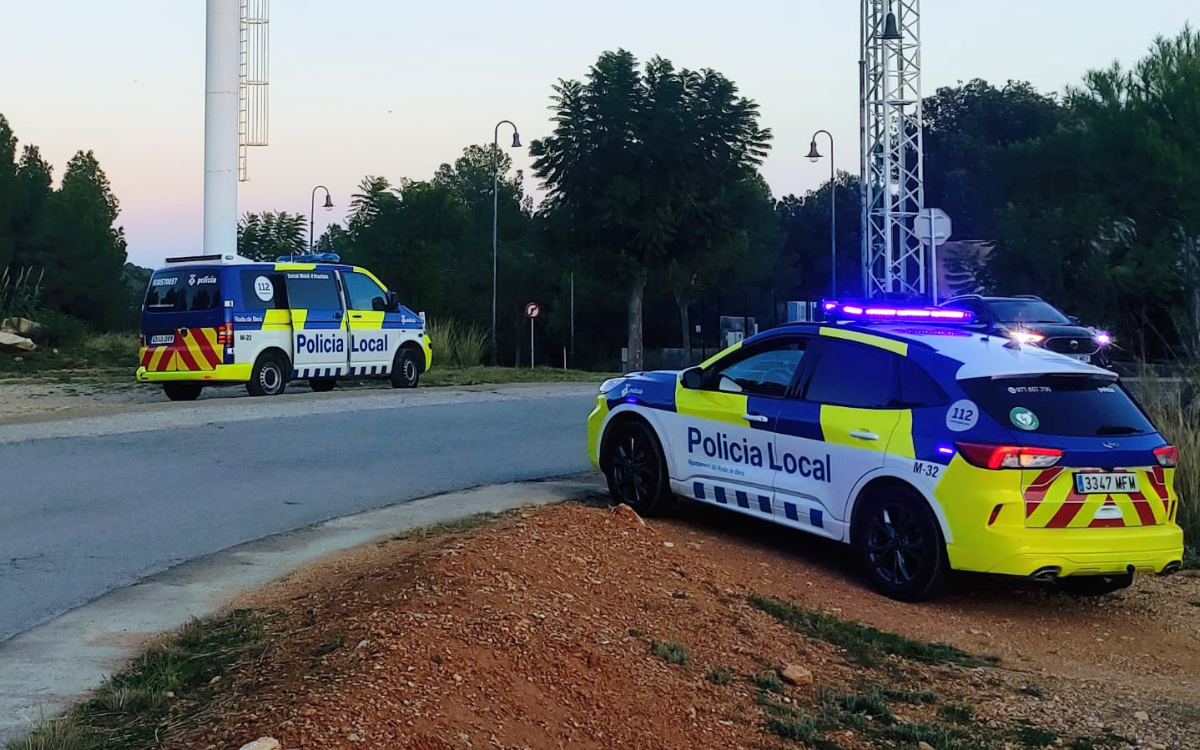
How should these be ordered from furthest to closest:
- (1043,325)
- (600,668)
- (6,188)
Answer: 1. (6,188)
2. (1043,325)
3. (600,668)

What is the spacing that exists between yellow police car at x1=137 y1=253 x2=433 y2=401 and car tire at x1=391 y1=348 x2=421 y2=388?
0.40 m

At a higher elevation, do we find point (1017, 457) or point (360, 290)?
point (360, 290)

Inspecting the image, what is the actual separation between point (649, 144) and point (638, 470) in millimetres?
26861

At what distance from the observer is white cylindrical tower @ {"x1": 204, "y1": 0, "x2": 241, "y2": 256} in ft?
99.2

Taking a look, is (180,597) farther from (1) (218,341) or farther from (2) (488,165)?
(2) (488,165)

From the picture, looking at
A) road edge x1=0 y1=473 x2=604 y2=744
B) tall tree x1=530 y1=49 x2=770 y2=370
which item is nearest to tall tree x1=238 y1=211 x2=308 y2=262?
tall tree x1=530 y1=49 x2=770 y2=370

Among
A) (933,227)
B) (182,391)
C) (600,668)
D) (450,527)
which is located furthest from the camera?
(933,227)

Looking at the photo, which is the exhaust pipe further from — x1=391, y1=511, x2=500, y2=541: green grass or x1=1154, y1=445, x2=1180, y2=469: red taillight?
x1=391, y1=511, x2=500, y2=541: green grass

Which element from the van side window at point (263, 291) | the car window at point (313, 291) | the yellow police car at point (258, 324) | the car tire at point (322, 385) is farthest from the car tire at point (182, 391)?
the car tire at point (322, 385)

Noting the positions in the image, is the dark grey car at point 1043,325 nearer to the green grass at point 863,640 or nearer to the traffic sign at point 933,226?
the traffic sign at point 933,226

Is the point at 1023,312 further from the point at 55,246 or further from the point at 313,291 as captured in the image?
the point at 55,246

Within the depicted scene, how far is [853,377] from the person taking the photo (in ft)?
26.4

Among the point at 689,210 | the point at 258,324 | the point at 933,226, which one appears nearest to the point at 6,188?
the point at 689,210

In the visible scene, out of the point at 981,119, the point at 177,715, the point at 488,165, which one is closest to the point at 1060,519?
the point at 177,715
